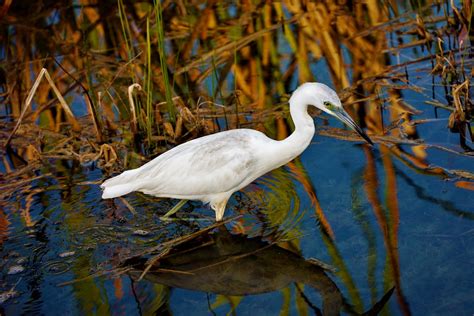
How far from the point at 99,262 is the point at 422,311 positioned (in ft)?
6.91

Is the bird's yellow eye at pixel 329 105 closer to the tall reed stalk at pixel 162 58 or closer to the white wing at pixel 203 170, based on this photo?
the white wing at pixel 203 170

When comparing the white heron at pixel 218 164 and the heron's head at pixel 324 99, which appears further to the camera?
the white heron at pixel 218 164

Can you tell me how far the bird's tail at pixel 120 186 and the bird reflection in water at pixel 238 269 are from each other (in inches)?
18.8

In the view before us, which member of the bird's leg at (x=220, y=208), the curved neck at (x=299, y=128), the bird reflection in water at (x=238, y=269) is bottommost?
the bird reflection in water at (x=238, y=269)

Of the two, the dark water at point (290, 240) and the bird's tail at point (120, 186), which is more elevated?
the bird's tail at point (120, 186)

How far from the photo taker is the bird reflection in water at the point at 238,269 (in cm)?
452

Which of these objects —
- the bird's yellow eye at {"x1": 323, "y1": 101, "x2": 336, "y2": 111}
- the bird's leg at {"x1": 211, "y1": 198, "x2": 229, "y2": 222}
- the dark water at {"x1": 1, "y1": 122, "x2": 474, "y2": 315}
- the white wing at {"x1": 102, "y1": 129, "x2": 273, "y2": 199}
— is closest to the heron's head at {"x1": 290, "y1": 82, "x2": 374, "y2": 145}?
the bird's yellow eye at {"x1": 323, "y1": 101, "x2": 336, "y2": 111}

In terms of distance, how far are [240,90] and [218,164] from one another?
88.8 inches

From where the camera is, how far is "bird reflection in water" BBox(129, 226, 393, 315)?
178 inches

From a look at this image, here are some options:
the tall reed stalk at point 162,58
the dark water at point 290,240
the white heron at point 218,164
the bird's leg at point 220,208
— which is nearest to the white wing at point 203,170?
the white heron at point 218,164

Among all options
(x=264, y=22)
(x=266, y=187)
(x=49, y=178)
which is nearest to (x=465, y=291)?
(x=266, y=187)

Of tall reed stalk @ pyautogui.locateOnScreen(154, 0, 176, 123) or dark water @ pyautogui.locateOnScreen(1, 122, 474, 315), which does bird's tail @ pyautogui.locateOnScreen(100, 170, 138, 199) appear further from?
tall reed stalk @ pyautogui.locateOnScreen(154, 0, 176, 123)

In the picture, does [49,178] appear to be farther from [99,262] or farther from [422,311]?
[422,311]

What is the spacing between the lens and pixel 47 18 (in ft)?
30.3
